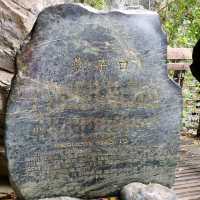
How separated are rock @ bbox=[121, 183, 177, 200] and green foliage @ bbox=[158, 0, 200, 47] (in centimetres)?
510

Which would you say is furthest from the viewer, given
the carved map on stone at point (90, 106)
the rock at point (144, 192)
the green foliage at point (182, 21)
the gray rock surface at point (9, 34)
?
the green foliage at point (182, 21)

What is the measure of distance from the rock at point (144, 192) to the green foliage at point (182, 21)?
16.7 ft

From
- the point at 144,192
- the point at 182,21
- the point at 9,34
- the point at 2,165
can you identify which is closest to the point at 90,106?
the point at 144,192

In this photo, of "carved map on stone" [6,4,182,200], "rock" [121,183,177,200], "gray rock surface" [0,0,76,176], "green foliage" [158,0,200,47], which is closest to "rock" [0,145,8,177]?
"gray rock surface" [0,0,76,176]

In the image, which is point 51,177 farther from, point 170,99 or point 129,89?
point 170,99

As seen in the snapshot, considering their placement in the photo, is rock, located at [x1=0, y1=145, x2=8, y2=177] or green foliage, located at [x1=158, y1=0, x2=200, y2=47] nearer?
rock, located at [x1=0, y1=145, x2=8, y2=177]

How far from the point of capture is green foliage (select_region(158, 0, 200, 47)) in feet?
26.6

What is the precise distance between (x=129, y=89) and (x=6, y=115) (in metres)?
1.01

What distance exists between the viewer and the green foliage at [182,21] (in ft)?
26.6

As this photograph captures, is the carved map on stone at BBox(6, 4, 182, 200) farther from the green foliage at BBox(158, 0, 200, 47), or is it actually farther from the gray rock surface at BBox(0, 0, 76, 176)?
the green foliage at BBox(158, 0, 200, 47)

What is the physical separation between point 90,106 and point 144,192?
817mm

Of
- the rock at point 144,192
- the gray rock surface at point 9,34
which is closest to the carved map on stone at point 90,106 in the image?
the rock at point 144,192

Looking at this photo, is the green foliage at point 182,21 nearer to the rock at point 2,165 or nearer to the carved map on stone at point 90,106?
the carved map on stone at point 90,106

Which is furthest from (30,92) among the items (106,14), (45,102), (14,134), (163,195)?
(163,195)
